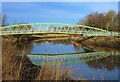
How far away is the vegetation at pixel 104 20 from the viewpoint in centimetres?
4222

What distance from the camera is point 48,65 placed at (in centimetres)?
519

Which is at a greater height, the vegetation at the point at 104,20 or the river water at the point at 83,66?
the river water at the point at 83,66

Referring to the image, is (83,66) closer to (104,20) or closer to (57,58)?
(57,58)

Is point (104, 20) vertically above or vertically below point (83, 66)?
below

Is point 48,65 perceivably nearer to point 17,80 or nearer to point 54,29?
point 17,80

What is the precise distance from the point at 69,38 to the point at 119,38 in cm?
1249

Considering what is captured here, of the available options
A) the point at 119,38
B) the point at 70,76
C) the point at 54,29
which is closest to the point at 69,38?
the point at 54,29

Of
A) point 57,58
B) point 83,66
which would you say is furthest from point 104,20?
point 57,58

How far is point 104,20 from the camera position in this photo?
44.2 meters

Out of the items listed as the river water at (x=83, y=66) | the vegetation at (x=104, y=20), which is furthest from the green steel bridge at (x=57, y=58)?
the vegetation at (x=104, y=20)

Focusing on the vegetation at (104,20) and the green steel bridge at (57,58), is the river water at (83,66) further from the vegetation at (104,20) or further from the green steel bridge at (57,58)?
the vegetation at (104,20)

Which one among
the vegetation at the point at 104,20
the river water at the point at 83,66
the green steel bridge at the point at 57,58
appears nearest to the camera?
the green steel bridge at the point at 57,58

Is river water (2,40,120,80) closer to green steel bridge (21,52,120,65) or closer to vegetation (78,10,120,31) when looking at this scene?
green steel bridge (21,52,120,65)

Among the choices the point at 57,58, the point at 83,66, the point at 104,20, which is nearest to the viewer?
the point at 57,58
